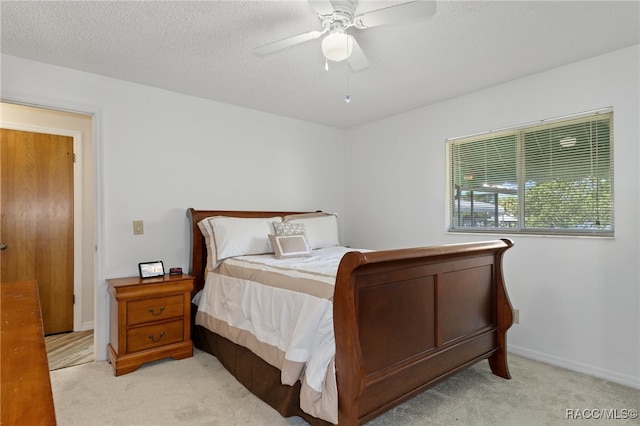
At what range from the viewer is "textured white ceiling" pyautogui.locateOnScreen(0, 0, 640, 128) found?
200 cm

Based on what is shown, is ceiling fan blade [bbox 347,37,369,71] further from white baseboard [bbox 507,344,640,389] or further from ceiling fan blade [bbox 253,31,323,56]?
white baseboard [bbox 507,344,640,389]

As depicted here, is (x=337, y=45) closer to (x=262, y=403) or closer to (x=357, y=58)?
(x=357, y=58)

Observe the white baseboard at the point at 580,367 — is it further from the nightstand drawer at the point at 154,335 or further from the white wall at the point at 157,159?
the nightstand drawer at the point at 154,335

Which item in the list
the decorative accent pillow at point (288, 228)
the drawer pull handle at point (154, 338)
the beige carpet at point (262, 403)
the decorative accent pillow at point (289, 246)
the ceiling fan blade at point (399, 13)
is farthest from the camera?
the decorative accent pillow at point (288, 228)

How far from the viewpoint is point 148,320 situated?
106 inches

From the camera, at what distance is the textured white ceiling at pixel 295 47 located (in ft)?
6.57

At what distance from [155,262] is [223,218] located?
690mm

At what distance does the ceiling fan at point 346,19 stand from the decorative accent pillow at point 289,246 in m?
1.52

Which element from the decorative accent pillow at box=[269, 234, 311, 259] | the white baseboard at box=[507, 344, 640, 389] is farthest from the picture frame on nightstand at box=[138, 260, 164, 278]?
the white baseboard at box=[507, 344, 640, 389]

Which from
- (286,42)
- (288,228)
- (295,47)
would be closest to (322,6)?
(286,42)

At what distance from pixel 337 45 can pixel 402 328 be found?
1554mm

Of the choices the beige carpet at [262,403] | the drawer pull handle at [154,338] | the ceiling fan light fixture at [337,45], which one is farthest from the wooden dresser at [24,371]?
the ceiling fan light fixture at [337,45]

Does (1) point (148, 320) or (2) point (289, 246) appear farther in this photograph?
(2) point (289, 246)

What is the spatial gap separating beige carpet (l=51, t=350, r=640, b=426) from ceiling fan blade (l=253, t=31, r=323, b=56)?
2114 mm
